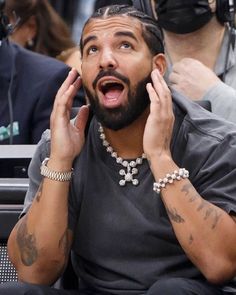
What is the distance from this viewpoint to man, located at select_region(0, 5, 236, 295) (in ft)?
8.34

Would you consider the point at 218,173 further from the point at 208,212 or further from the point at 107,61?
the point at 107,61

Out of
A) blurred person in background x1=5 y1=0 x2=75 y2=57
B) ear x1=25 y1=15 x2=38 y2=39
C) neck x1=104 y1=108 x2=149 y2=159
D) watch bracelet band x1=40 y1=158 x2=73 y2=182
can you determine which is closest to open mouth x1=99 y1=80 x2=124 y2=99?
neck x1=104 y1=108 x2=149 y2=159

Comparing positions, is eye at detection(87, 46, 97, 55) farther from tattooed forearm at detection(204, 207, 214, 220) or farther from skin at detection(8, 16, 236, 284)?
tattooed forearm at detection(204, 207, 214, 220)

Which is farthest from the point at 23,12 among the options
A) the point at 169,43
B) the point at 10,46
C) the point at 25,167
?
the point at 25,167

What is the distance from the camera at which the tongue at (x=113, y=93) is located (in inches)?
106

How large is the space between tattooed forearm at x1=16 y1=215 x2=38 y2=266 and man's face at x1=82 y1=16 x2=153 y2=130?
0.38 m

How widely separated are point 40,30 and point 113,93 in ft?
6.35

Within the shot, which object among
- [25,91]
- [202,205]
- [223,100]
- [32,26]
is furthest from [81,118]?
[32,26]

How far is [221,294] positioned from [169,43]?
4.52 ft

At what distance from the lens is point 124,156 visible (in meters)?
2.77

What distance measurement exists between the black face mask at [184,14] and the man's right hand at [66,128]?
32.8 inches

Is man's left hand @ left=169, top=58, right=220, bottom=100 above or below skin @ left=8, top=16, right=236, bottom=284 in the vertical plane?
below

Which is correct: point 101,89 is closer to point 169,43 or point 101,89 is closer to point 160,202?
point 160,202

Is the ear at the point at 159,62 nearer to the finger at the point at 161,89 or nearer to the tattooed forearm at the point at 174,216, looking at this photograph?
the finger at the point at 161,89
